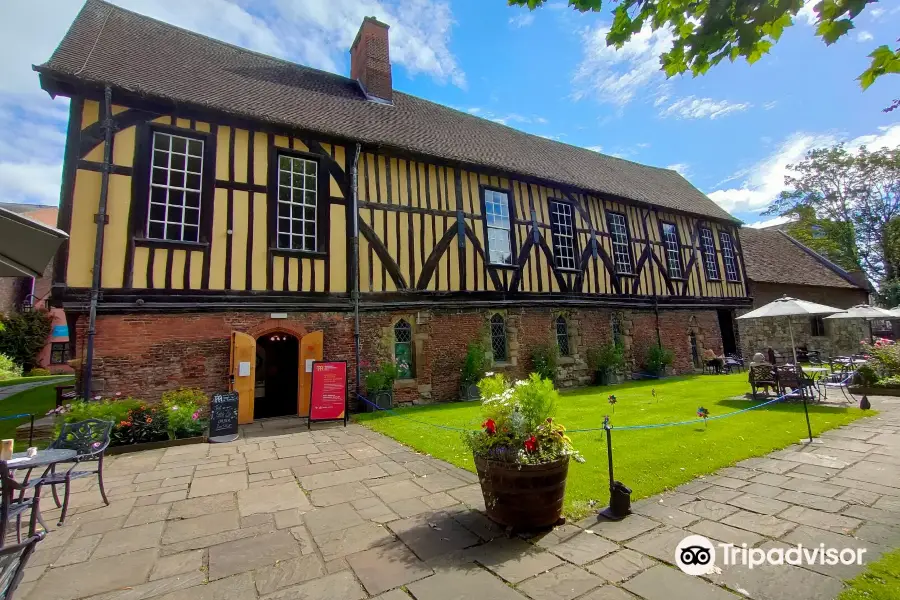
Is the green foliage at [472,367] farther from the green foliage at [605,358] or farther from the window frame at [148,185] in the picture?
the window frame at [148,185]

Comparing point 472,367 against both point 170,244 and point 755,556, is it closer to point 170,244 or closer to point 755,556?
point 170,244

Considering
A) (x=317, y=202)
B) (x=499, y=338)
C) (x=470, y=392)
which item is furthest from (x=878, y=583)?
(x=317, y=202)

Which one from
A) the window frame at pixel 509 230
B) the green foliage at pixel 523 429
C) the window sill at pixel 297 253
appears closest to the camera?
the green foliage at pixel 523 429

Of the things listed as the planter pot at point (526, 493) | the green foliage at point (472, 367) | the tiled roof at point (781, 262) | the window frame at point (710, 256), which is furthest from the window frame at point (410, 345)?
the tiled roof at point (781, 262)

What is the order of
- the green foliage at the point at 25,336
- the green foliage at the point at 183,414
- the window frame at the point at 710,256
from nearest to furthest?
1. the green foliage at the point at 183,414
2. the window frame at the point at 710,256
3. the green foliage at the point at 25,336

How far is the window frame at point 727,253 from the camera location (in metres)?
18.3

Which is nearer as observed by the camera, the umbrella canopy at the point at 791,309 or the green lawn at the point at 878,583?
the green lawn at the point at 878,583

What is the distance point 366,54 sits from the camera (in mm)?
13625

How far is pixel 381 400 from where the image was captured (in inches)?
379

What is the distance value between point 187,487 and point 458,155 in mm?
9998

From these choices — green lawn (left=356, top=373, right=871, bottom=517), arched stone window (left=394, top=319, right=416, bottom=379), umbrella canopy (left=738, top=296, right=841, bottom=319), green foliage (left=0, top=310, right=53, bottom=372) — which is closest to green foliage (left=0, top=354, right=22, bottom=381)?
green foliage (left=0, top=310, right=53, bottom=372)

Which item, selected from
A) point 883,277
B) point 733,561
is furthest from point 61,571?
point 883,277

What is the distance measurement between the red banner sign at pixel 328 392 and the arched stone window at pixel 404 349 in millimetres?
2176

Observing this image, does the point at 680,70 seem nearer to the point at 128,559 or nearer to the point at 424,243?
the point at 128,559
